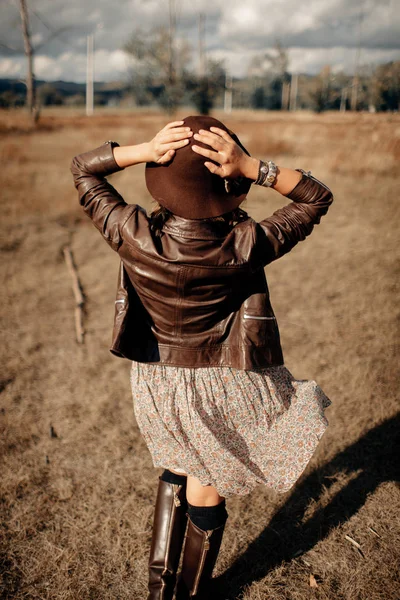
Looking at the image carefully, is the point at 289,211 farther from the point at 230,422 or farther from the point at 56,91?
the point at 56,91

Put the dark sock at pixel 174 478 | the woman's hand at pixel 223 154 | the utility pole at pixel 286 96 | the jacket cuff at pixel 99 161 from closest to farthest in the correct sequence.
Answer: the woman's hand at pixel 223 154, the jacket cuff at pixel 99 161, the dark sock at pixel 174 478, the utility pole at pixel 286 96

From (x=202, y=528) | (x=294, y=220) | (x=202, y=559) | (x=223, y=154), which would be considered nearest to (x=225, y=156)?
(x=223, y=154)

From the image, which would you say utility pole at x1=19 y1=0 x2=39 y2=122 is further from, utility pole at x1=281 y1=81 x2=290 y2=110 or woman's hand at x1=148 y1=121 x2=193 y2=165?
woman's hand at x1=148 y1=121 x2=193 y2=165

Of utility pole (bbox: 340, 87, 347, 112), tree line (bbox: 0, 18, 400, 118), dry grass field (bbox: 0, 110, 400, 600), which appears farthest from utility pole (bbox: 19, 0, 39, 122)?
utility pole (bbox: 340, 87, 347, 112)

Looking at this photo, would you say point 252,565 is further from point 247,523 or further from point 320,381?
point 320,381

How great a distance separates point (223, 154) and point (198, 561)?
158 cm

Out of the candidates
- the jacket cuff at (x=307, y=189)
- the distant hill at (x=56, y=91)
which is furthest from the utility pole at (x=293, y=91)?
the distant hill at (x=56, y=91)

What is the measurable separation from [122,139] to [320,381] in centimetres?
1322

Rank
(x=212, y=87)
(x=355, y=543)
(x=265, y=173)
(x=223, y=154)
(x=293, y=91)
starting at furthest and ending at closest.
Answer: (x=212, y=87), (x=293, y=91), (x=355, y=543), (x=265, y=173), (x=223, y=154)

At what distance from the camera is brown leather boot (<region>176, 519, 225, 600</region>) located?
1.73m

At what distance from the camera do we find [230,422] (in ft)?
5.45

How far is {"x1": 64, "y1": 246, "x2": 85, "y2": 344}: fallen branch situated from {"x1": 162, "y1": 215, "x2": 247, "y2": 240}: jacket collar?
10.9ft

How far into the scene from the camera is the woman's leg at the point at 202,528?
171 centimetres

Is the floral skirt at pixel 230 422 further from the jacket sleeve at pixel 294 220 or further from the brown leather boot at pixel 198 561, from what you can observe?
the jacket sleeve at pixel 294 220
